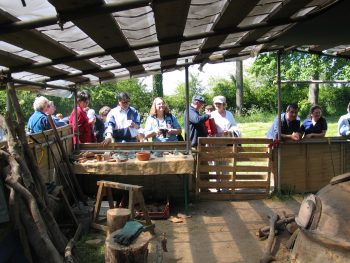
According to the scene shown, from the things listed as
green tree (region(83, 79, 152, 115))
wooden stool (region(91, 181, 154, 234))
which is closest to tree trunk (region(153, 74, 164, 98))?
green tree (region(83, 79, 152, 115))

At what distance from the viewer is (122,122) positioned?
7.22 meters

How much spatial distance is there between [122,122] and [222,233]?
2813mm

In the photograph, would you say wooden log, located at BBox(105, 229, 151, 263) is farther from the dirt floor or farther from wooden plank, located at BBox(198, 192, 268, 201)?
wooden plank, located at BBox(198, 192, 268, 201)

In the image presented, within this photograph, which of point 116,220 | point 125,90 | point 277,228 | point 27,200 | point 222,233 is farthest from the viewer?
point 125,90

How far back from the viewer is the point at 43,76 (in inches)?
230

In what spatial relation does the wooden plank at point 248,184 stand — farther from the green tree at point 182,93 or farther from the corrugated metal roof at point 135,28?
the green tree at point 182,93

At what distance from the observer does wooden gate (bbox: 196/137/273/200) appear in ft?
23.1

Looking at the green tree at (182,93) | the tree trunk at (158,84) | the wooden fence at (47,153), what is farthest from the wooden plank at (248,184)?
the green tree at (182,93)

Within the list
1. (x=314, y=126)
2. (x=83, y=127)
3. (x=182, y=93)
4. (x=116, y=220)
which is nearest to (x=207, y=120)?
(x=314, y=126)

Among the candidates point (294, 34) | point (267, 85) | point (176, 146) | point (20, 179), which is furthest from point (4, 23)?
point (267, 85)

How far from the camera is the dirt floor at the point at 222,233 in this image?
4887 millimetres

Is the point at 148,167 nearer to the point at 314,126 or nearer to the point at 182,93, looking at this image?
the point at 314,126

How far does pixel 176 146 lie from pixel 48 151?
224 centimetres

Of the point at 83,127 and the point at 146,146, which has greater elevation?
the point at 83,127
